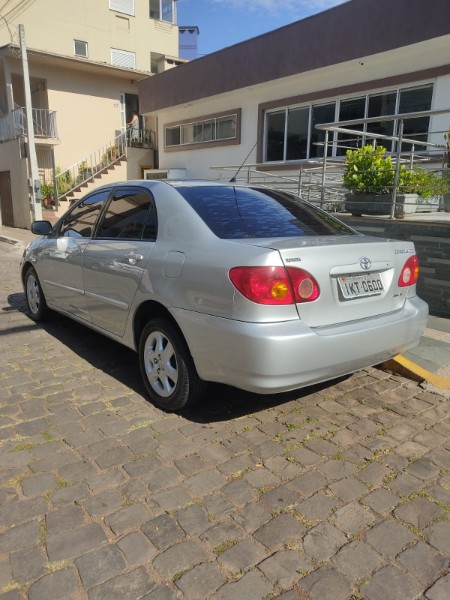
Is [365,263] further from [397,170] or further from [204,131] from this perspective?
[204,131]

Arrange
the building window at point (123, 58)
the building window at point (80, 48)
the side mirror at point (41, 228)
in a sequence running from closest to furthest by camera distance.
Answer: the side mirror at point (41, 228)
the building window at point (80, 48)
the building window at point (123, 58)

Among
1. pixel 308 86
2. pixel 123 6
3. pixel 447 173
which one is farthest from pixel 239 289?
pixel 123 6

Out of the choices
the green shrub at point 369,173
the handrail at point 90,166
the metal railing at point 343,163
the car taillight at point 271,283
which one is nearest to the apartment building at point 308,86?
the metal railing at point 343,163

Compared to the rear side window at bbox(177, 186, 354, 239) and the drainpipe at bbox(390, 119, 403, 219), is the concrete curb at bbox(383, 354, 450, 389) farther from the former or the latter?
the drainpipe at bbox(390, 119, 403, 219)

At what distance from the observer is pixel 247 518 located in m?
2.32

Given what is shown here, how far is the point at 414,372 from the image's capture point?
395cm

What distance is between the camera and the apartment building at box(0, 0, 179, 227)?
1898 cm

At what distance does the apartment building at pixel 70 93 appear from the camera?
1898 centimetres

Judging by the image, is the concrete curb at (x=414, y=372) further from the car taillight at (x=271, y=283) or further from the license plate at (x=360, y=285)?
the car taillight at (x=271, y=283)

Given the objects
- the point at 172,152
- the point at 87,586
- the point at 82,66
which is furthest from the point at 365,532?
the point at 82,66

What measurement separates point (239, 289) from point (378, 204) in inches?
174

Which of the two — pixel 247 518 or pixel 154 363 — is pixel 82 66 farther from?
pixel 247 518

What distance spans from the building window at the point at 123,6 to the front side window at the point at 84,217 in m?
23.3

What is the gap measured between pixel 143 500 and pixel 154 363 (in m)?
1.17
